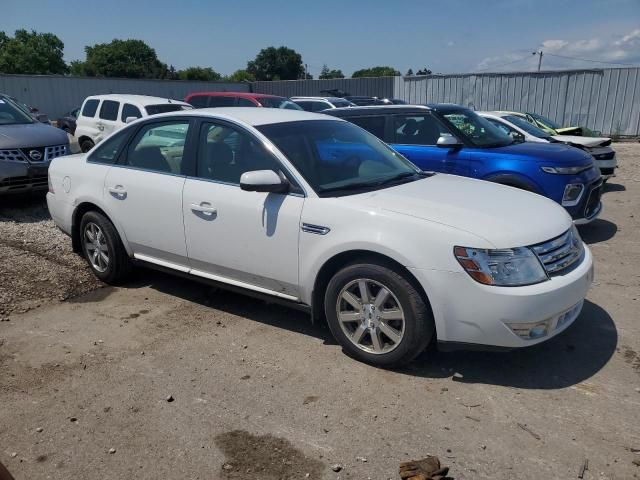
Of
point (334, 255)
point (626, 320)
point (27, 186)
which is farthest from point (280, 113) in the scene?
point (27, 186)

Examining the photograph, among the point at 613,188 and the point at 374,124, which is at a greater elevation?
the point at 374,124

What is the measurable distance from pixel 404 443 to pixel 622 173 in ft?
39.4

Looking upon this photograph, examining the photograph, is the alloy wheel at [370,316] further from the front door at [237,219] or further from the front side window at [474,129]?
the front side window at [474,129]

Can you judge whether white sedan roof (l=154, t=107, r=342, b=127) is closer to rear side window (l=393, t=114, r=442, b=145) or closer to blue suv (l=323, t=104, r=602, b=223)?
blue suv (l=323, t=104, r=602, b=223)

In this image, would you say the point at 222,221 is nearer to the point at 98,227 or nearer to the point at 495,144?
the point at 98,227

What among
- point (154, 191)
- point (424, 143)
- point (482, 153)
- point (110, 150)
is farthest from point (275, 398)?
point (424, 143)

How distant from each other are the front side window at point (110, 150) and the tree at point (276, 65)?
85.6m

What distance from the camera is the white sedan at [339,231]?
332 cm

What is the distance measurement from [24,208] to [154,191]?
434 cm

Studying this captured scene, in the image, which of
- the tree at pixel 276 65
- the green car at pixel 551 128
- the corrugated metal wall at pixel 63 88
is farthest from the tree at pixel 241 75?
the green car at pixel 551 128

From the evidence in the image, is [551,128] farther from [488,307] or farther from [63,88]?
[63,88]

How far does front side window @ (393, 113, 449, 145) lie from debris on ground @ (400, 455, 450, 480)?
207 inches

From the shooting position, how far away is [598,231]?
7457 mm

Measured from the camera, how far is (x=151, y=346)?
411 centimetres
